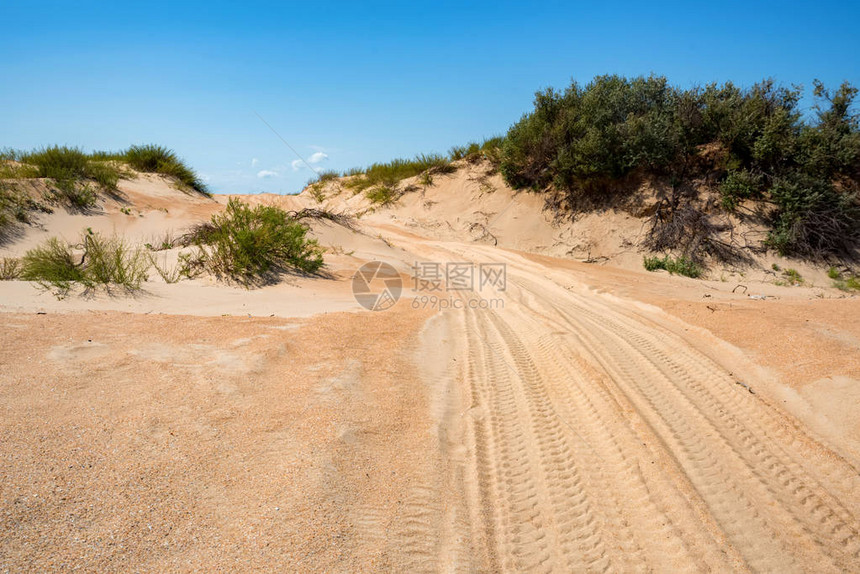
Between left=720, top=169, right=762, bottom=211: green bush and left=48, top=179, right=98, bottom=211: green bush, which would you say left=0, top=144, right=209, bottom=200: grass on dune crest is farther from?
left=720, top=169, right=762, bottom=211: green bush

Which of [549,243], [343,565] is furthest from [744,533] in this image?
[549,243]

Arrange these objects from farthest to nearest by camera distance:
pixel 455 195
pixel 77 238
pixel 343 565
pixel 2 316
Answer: pixel 455 195 < pixel 77 238 < pixel 2 316 < pixel 343 565

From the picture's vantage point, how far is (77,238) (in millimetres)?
8898

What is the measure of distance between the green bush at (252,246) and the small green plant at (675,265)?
26.6ft

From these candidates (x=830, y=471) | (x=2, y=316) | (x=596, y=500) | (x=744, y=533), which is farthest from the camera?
(x=2, y=316)

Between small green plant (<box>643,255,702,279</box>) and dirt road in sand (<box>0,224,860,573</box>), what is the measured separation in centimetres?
656

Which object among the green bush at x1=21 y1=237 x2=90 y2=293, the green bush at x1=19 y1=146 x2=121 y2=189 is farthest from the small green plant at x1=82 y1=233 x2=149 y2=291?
the green bush at x1=19 y1=146 x2=121 y2=189

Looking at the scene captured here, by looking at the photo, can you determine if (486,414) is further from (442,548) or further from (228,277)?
(228,277)

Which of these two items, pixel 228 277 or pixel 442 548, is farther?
pixel 228 277

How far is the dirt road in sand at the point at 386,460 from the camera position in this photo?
198 cm

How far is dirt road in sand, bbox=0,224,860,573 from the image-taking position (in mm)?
1976

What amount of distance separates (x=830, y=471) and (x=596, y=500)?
5.53 ft

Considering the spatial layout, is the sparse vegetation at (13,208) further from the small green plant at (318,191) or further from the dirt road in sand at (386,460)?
the small green plant at (318,191)

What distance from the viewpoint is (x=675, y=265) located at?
10.5 m
